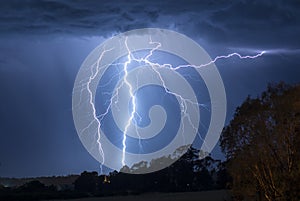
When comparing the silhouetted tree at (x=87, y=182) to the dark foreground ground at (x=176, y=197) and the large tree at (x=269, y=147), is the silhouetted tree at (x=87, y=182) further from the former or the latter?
the large tree at (x=269, y=147)

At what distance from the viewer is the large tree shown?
66.9ft

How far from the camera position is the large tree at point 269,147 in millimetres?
20391

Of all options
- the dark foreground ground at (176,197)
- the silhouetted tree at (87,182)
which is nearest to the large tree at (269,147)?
the dark foreground ground at (176,197)

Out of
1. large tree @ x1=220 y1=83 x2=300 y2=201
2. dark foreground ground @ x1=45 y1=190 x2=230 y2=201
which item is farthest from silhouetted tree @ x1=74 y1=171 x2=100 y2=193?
large tree @ x1=220 y1=83 x2=300 y2=201

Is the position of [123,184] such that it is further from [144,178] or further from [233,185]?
[233,185]

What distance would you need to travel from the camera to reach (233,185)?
74.4 ft

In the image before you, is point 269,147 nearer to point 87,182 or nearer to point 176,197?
point 176,197

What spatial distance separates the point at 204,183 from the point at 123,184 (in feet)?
24.9

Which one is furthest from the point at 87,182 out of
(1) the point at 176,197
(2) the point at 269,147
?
(2) the point at 269,147

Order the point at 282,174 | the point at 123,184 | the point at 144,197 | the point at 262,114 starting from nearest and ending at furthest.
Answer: the point at 282,174
the point at 262,114
the point at 144,197
the point at 123,184

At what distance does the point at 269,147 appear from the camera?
68.7 feet

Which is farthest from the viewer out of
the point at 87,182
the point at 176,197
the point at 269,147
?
the point at 87,182

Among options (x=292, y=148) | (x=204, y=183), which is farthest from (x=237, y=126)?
(x=204, y=183)

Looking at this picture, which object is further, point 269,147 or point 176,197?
point 176,197
